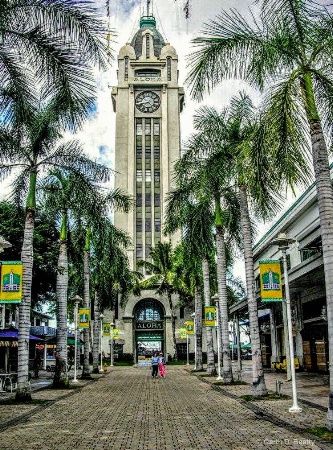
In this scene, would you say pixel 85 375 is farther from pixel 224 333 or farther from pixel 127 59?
pixel 127 59

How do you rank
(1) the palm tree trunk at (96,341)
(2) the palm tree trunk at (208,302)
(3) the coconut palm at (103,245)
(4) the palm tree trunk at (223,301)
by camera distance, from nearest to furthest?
(4) the palm tree trunk at (223,301) → (3) the coconut palm at (103,245) → (2) the palm tree trunk at (208,302) → (1) the palm tree trunk at (96,341)

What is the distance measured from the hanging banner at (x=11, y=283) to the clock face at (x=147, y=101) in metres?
66.4

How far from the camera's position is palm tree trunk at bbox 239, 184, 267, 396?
17.0m

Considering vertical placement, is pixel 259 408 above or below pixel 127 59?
below

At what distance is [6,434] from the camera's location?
35.0 ft

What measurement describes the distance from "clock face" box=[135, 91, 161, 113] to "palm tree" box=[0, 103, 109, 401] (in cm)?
6144

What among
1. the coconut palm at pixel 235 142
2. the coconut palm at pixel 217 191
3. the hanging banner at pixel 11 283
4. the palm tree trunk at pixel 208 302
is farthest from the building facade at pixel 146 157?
the hanging banner at pixel 11 283

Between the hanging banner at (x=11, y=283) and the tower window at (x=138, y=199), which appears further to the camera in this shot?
the tower window at (x=138, y=199)

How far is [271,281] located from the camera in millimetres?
15711

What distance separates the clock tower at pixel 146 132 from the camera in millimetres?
73938

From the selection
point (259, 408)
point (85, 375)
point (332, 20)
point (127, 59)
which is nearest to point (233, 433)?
point (259, 408)

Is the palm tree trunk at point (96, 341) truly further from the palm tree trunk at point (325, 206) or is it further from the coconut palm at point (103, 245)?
the palm tree trunk at point (325, 206)

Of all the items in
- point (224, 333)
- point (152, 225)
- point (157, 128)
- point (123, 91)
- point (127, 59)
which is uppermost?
point (127, 59)

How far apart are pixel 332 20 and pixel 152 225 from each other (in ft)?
207
